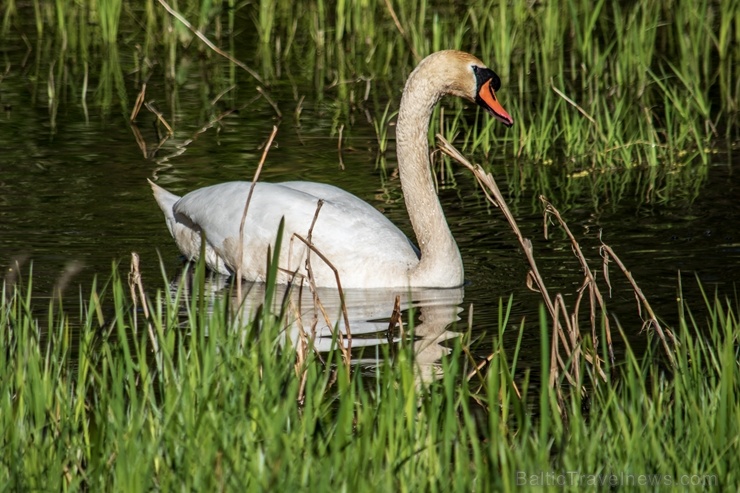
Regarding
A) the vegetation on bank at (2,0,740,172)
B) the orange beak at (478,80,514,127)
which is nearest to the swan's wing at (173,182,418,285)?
the orange beak at (478,80,514,127)

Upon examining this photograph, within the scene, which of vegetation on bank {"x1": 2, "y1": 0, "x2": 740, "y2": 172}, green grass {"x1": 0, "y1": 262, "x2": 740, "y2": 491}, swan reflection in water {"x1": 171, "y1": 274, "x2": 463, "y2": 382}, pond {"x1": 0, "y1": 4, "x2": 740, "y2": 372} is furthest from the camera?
vegetation on bank {"x1": 2, "y1": 0, "x2": 740, "y2": 172}

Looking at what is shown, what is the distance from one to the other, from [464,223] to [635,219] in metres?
0.93

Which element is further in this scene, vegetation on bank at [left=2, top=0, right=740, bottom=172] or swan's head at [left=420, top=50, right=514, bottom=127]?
vegetation on bank at [left=2, top=0, right=740, bottom=172]

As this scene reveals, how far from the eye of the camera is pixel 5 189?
7.92 meters

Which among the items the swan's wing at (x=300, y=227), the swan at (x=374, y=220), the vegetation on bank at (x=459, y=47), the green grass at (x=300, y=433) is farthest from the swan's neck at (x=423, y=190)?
the green grass at (x=300, y=433)

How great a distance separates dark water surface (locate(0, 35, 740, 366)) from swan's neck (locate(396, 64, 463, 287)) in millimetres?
185

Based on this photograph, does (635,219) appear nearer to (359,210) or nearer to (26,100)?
(359,210)

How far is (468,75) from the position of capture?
656 cm

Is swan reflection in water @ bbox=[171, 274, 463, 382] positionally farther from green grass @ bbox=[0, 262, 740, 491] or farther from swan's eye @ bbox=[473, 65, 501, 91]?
green grass @ bbox=[0, 262, 740, 491]

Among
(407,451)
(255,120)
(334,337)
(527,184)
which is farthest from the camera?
(255,120)

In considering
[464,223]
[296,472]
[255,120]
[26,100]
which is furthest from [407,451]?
[26,100]

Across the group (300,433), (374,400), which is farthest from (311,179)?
(300,433)

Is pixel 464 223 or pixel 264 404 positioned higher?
pixel 264 404

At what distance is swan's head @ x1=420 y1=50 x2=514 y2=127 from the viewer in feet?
21.5
